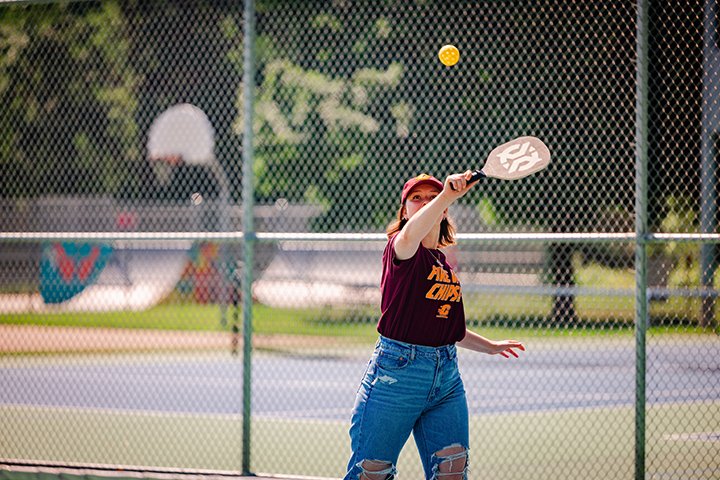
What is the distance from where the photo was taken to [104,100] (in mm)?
23688

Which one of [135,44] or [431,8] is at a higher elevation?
[135,44]

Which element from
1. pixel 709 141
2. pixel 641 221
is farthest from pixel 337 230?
pixel 641 221

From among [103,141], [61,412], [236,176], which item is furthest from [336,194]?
[61,412]

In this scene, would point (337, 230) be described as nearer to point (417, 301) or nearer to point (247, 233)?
point (247, 233)

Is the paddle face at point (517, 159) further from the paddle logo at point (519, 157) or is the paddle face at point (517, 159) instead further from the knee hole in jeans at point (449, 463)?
the knee hole in jeans at point (449, 463)

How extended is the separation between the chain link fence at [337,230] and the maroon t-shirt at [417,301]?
5.97ft

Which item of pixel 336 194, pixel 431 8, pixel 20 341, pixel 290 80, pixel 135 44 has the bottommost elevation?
pixel 20 341

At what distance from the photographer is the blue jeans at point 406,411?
4.32m

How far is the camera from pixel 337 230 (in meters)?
20.9

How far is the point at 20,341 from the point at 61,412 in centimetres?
597

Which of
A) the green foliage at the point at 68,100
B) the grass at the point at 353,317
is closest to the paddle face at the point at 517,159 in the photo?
the grass at the point at 353,317

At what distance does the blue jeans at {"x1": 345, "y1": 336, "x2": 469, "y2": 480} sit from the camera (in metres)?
4.32

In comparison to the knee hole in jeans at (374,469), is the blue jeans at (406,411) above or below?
above

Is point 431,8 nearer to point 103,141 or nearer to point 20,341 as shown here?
point 20,341
